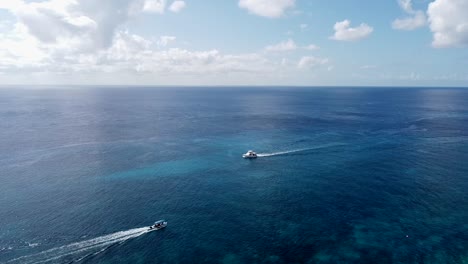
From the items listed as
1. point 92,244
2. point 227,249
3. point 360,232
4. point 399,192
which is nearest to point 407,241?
point 360,232

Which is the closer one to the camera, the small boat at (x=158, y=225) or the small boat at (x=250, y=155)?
the small boat at (x=158, y=225)

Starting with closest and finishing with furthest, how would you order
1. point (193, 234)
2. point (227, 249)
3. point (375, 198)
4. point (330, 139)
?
point (227, 249)
point (193, 234)
point (375, 198)
point (330, 139)

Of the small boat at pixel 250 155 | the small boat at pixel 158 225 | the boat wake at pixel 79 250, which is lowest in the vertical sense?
the boat wake at pixel 79 250

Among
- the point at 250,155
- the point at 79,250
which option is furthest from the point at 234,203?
the point at 250,155

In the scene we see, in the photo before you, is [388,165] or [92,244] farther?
[388,165]

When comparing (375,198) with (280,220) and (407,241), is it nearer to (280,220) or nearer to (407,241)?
(407,241)

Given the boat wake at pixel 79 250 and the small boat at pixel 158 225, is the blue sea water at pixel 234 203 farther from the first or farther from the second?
the small boat at pixel 158 225

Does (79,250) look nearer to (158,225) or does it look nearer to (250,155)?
(158,225)

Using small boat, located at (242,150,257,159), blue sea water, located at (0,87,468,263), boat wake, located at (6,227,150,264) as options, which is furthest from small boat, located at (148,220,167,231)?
small boat, located at (242,150,257,159)

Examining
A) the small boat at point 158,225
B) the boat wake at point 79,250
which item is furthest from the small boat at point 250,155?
the boat wake at point 79,250
